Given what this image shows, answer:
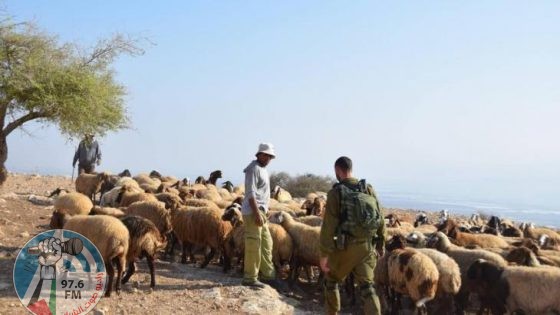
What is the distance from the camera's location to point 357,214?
5875 millimetres

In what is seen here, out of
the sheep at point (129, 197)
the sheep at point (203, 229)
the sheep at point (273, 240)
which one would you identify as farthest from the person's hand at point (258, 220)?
the sheep at point (129, 197)

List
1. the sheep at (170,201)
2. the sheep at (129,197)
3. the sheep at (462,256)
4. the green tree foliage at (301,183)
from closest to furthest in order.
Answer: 1. the sheep at (462,256)
2. the sheep at (170,201)
3. the sheep at (129,197)
4. the green tree foliage at (301,183)

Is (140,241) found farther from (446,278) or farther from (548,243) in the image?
(548,243)

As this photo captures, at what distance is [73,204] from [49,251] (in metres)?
3.89

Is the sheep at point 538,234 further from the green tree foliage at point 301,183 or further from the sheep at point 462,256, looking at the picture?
the green tree foliage at point 301,183

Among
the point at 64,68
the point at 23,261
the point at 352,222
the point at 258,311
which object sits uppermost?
the point at 64,68

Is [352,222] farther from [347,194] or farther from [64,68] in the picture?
[64,68]

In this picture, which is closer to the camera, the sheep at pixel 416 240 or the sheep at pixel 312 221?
the sheep at pixel 416 240

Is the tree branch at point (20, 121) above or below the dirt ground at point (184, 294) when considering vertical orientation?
above

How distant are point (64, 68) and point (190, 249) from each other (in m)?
6.06

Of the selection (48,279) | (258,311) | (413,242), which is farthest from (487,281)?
(48,279)

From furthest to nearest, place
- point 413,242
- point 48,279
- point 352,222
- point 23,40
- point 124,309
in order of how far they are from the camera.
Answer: point 23,40
point 413,242
point 48,279
point 124,309
point 352,222

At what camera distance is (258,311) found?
24.9 feet

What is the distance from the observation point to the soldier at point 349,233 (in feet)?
19.3
